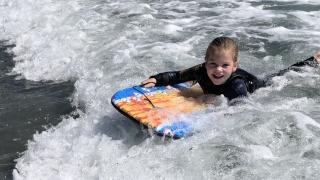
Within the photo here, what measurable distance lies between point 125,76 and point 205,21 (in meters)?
2.63

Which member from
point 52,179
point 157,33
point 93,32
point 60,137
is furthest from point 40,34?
point 52,179

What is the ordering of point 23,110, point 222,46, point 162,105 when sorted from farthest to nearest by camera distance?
point 23,110 < point 162,105 < point 222,46

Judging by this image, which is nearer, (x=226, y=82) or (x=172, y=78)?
(x=226, y=82)

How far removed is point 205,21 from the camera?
812 centimetres

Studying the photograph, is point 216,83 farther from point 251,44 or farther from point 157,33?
point 157,33

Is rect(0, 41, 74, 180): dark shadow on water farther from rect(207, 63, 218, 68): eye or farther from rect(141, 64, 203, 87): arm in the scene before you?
rect(207, 63, 218, 68): eye

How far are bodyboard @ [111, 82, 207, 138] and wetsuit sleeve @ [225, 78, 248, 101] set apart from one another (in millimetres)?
253

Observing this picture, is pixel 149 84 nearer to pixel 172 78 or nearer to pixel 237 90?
pixel 172 78

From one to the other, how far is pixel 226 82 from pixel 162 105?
0.63m

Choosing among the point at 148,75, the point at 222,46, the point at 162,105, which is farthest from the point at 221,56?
the point at 148,75

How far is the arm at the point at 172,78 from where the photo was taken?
5051mm

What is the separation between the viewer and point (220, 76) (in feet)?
15.3

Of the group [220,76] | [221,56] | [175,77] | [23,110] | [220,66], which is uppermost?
[221,56]

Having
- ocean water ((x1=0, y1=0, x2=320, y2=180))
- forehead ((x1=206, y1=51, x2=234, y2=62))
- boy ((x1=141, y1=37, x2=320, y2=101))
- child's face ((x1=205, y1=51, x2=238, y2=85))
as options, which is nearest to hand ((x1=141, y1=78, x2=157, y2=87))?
boy ((x1=141, y1=37, x2=320, y2=101))
